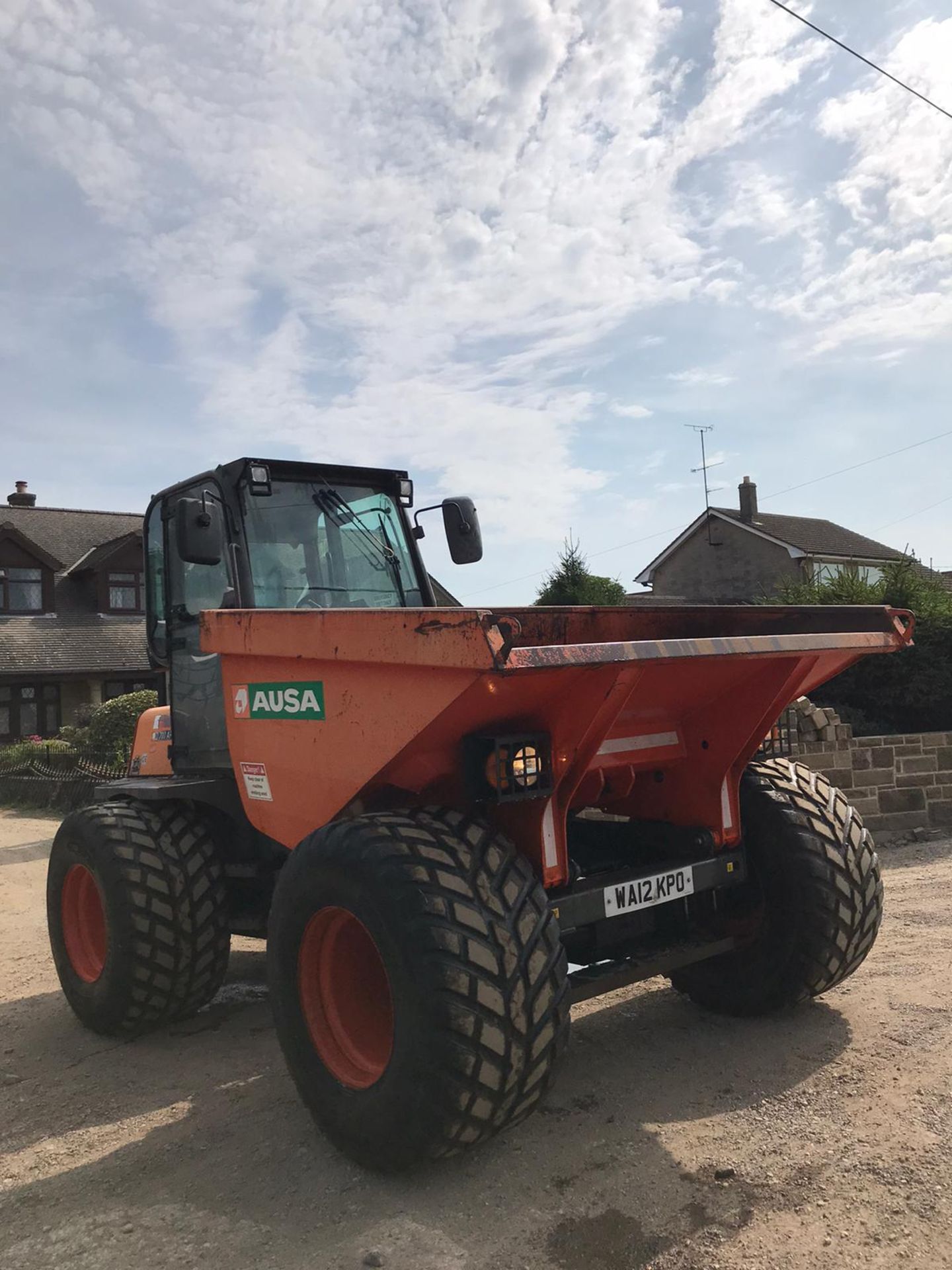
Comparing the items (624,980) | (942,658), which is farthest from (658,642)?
(942,658)

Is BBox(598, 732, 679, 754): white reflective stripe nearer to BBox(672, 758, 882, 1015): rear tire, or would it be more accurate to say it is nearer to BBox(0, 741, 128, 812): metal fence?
BBox(672, 758, 882, 1015): rear tire

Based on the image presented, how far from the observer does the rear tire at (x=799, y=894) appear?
405 cm

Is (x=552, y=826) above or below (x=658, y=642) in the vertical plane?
below

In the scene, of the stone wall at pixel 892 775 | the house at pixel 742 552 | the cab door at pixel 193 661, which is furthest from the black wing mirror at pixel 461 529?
the house at pixel 742 552

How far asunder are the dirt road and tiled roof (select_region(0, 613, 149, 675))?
21572 millimetres

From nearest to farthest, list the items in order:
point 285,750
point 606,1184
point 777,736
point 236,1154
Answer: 1. point 606,1184
2. point 236,1154
3. point 285,750
4. point 777,736

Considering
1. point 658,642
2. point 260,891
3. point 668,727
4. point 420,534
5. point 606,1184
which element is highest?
point 420,534

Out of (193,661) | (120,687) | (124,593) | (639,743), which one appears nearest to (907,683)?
(639,743)

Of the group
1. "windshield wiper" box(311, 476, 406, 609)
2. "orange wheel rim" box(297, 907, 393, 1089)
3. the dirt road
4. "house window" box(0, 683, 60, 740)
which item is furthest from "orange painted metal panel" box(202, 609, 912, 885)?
"house window" box(0, 683, 60, 740)

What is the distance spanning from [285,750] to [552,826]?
1097mm

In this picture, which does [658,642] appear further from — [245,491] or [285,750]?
[245,491]

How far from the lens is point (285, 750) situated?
151 inches

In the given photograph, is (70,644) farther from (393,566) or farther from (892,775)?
(393,566)

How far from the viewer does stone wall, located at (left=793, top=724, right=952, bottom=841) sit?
9055mm
